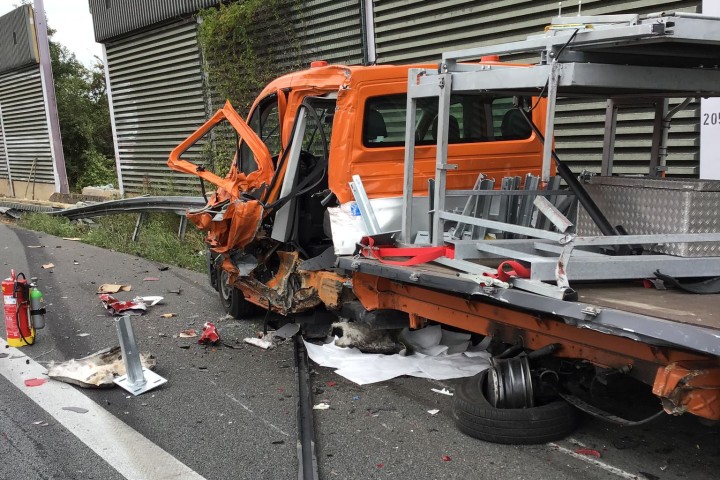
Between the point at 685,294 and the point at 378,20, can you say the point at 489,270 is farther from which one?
the point at 378,20

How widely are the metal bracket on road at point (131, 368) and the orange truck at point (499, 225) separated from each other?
4.14 feet

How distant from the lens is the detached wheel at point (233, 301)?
6.73 meters

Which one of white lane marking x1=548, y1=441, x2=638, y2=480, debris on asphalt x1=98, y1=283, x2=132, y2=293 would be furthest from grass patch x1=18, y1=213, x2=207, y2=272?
white lane marking x1=548, y1=441, x2=638, y2=480

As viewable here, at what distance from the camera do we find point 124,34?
17062mm

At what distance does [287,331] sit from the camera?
6031 millimetres

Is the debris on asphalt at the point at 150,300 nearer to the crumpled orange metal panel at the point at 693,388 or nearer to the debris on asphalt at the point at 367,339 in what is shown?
the debris on asphalt at the point at 367,339

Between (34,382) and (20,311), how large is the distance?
1160mm

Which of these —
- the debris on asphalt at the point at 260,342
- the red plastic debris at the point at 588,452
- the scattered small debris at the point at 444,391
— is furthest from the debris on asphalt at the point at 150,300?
the red plastic debris at the point at 588,452

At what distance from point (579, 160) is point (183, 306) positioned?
4894 mm

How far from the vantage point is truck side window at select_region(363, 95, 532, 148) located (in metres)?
5.14

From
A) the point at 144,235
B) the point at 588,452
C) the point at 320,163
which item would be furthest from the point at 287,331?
the point at 144,235

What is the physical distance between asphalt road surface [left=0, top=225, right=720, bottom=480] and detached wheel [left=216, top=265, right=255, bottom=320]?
77 centimetres

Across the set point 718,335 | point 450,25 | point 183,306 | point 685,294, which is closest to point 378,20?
point 450,25

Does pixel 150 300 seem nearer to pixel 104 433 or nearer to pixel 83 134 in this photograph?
pixel 104 433
